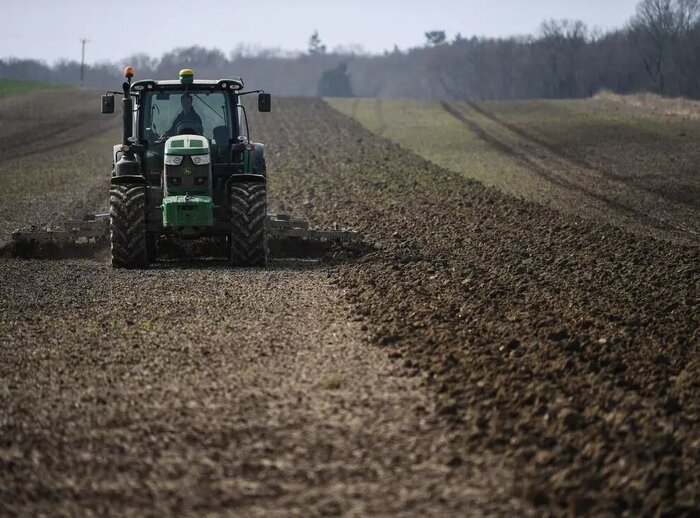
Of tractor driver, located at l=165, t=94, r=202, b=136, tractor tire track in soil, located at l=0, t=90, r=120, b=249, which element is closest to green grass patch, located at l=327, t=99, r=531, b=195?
tractor tire track in soil, located at l=0, t=90, r=120, b=249

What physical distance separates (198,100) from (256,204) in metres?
1.81

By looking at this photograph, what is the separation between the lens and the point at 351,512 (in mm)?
5695

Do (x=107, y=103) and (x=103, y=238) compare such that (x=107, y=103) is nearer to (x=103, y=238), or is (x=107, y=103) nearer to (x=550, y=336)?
(x=103, y=238)

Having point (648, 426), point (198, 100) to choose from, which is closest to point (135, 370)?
point (648, 426)

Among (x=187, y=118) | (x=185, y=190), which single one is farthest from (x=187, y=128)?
(x=185, y=190)

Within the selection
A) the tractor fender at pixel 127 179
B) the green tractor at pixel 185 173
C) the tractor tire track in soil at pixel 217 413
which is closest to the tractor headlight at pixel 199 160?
the green tractor at pixel 185 173

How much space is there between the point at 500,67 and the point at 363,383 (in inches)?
4976

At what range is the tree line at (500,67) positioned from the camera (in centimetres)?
9788

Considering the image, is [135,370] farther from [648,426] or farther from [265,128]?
[265,128]

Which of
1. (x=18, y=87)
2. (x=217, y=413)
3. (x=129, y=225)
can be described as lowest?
(x=217, y=413)

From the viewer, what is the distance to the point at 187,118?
44.6 feet

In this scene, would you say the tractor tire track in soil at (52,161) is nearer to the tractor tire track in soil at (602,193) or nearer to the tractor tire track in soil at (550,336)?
the tractor tire track in soil at (550,336)

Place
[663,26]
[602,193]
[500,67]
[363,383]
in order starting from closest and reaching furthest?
[363,383] < [602,193] < [663,26] < [500,67]

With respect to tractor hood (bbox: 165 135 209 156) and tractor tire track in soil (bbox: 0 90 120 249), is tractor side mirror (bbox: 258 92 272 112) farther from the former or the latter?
tractor tire track in soil (bbox: 0 90 120 249)
